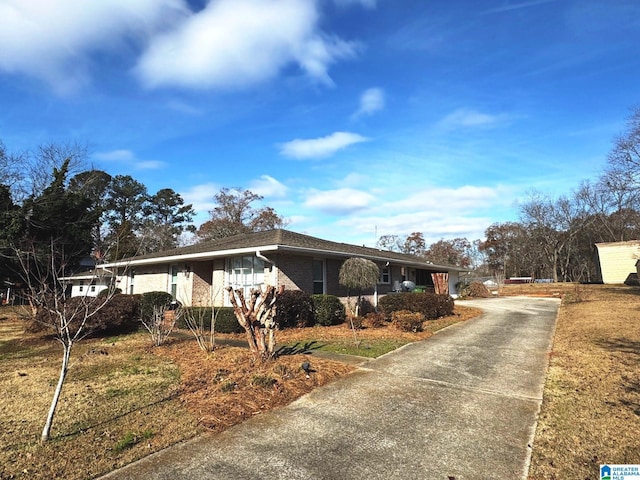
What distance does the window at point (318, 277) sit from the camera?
14812 millimetres

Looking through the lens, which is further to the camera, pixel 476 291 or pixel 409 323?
pixel 476 291

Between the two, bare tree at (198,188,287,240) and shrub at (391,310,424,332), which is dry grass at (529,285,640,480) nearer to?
shrub at (391,310,424,332)

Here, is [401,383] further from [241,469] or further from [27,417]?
[27,417]

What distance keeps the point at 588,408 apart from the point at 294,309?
27.5ft

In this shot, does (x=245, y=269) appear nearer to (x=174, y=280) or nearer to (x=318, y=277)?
(x=318, y=277)

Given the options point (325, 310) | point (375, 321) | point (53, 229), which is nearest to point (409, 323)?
point (375, 321)

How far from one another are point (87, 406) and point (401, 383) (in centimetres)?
469

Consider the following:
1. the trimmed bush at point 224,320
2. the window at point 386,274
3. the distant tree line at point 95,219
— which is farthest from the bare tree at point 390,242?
the trimmed bush at point 224,320

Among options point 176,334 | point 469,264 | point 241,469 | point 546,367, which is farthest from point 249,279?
point 469,264

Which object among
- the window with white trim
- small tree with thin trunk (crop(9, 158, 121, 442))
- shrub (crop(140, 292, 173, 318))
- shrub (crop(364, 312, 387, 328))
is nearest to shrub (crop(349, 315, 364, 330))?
shrub (crop(364, 312, 387, 328))

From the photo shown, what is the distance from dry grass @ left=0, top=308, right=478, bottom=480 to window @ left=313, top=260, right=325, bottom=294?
5.84 m

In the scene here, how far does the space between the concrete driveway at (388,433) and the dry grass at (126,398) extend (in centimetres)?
33

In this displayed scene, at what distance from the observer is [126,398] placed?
219 inches

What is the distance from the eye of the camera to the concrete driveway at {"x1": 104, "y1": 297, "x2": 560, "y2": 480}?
3.44 metres
